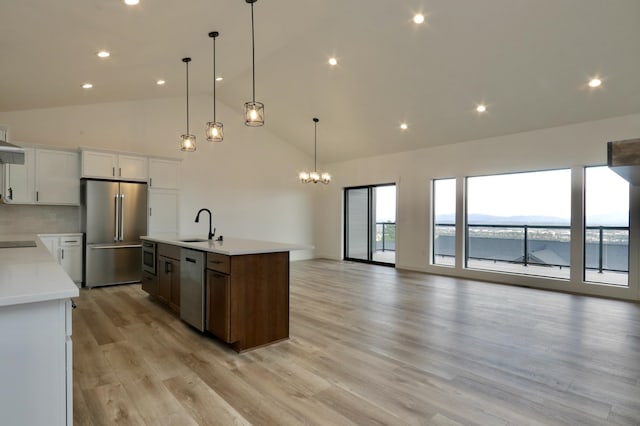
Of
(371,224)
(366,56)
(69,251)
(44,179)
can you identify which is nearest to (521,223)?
(371,224)

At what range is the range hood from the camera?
2331 mm

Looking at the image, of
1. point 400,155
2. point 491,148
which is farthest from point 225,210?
point 491,148

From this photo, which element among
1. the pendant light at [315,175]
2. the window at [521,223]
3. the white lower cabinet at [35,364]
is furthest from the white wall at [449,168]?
the white lower cabinet at [35,364]

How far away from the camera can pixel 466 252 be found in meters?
6.91

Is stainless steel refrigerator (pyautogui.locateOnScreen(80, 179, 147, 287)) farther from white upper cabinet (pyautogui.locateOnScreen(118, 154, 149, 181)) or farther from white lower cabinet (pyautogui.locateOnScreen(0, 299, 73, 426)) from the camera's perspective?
white lower cabinet (pyautogui.locateOnScreen(0, 299, 73, 426))

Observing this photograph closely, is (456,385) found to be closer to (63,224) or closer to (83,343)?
(83,343)

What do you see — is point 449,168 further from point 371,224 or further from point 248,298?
point 248,298

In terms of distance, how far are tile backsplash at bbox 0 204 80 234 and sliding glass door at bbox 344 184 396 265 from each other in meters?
5.92

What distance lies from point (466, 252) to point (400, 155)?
254 cm

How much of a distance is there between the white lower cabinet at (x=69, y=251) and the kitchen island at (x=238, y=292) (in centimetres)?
304

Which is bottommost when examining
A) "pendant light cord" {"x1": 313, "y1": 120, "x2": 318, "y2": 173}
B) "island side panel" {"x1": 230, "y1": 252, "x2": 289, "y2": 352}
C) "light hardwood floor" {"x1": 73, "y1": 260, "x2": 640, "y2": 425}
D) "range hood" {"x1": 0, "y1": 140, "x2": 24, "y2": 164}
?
"light hardwood floor" {"x1": 73, "y1": 260, "x2": 640, "y2": 425}

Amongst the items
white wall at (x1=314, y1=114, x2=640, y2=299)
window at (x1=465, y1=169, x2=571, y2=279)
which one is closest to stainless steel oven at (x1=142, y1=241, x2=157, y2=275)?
white wall at (x1=314, y1=114, x2=640, y2=299)

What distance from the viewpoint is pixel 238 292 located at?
304 cm

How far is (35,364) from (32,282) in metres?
0.35
